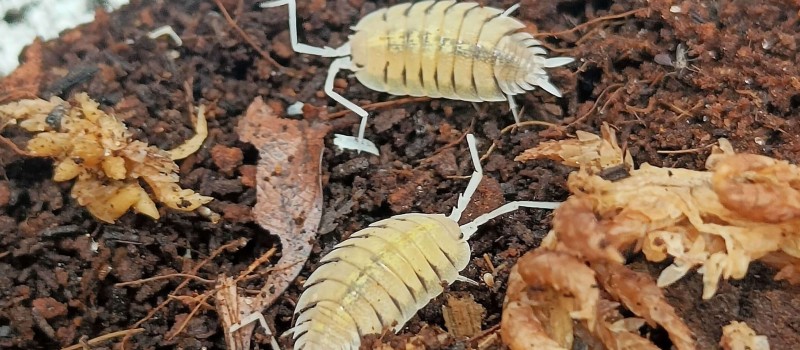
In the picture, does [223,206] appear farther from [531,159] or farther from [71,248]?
[531,159]

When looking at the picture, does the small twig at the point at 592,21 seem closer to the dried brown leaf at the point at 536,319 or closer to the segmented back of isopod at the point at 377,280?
the segmented back of isopod at the point at 377,280

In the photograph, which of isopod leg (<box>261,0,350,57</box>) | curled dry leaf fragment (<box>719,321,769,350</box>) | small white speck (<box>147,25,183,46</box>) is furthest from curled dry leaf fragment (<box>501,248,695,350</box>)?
small white speck (<box>147,25,183,46</box>)

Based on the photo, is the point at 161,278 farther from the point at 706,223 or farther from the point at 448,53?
the point at 706,223

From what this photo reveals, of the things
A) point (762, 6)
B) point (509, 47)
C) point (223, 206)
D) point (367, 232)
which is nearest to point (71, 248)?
point (223, 206)

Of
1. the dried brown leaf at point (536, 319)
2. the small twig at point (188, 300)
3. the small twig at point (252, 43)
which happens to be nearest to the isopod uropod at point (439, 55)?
the small twig at point (252, 43)

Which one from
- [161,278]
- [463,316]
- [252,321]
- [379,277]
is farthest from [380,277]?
[161,278]
